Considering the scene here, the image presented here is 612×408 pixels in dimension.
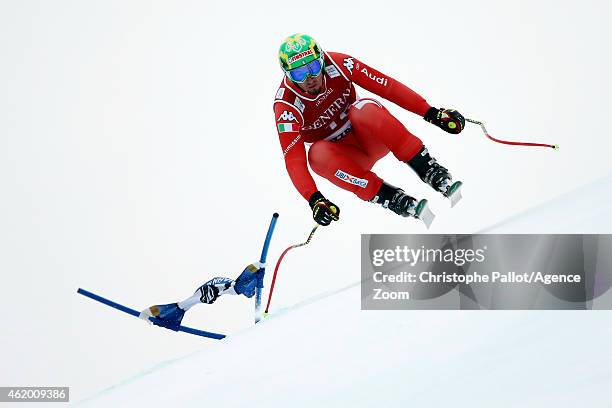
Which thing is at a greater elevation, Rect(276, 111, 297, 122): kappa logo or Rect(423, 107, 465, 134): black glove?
Rect(276, 111, 297, 122): kappa logo

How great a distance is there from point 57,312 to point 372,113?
29.3ft

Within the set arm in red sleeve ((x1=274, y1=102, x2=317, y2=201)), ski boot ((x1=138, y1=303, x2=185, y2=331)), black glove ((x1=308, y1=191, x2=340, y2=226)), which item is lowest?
ski boot ((x1=138, y1=303, x2=185, y2=331))

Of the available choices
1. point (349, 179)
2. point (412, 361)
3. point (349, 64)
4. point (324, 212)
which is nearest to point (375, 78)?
point (349, 64)

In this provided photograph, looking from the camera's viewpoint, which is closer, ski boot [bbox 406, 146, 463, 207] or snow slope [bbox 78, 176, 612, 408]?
snow slope [bbox 78, 176, 612, 408]

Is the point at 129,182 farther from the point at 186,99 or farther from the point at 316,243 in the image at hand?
the point at 186,99

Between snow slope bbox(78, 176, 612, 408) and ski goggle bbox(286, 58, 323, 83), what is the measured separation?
1.93 meters

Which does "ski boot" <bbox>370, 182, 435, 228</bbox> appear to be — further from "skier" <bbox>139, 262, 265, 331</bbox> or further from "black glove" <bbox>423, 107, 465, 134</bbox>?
"skier" <bbox>139, 262, 265, 331</bbox>

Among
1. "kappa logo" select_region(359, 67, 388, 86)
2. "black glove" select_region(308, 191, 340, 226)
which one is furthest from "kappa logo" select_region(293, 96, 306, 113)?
"black glove" select_region(308, 191, 340, 226)

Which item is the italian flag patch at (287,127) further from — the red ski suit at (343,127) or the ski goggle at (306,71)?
the ski goggle at (306,71)

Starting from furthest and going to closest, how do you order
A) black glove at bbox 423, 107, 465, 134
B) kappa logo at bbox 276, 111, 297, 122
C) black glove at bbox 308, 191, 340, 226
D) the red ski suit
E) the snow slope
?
kappa logo at bbox 276, 111, 297, 122 → black glove at bbox 423, 107, 465, 134 → the red ski suit → black glove at bbox 308, 191, 340, 226 → the snow slope

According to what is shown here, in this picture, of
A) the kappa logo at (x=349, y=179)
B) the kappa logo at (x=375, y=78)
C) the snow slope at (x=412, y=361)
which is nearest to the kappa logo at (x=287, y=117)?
the kappa logo at (x=349, y=179)

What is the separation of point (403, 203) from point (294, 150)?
2.88 ft

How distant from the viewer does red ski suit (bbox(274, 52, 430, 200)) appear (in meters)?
5.41

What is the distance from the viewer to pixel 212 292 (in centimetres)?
624
